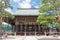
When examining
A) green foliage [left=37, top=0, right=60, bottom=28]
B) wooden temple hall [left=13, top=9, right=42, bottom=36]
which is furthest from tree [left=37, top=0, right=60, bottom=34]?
wooden temple hall [left=13, top=9, right=42, bottom=36]

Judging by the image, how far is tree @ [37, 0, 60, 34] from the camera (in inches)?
725

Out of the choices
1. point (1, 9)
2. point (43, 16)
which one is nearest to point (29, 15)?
point (43, 16)

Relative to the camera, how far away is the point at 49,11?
19203 millimetres

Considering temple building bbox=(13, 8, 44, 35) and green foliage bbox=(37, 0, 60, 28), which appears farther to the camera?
temple building bbox=(13, 8, 44, 35)

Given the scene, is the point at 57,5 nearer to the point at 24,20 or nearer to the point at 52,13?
the point at 52,13

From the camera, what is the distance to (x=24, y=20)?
2758 cm

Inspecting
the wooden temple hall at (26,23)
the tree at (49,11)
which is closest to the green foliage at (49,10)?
the tree at (49,11)

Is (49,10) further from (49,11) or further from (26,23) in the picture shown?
(26,23)

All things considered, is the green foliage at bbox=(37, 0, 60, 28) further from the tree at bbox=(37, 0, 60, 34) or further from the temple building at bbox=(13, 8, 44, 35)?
the temple building at bbox=(13, 8, 44, 35)

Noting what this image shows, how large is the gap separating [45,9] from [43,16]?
91 centimetres

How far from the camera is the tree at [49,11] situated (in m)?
18.4

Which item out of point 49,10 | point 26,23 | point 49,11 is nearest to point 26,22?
point 26,23

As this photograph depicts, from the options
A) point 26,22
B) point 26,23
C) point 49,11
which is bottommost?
point 26,23

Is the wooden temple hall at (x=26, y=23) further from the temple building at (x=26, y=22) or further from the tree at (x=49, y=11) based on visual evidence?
the tree at (x=49, y=11)
